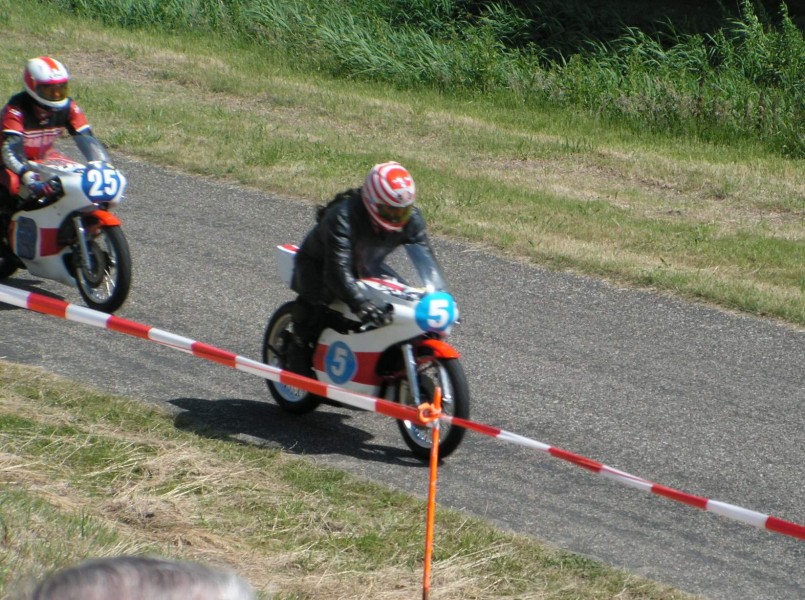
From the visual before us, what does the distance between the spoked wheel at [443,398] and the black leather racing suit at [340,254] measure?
1.83 feet

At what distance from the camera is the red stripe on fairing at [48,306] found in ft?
20.7

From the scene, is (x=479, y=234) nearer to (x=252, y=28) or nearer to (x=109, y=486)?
(x=109, y=486)

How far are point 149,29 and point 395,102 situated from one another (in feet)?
19.3

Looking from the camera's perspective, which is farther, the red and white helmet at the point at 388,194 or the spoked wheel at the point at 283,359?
the spoked wheel at the point at 283,359

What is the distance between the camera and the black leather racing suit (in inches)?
275

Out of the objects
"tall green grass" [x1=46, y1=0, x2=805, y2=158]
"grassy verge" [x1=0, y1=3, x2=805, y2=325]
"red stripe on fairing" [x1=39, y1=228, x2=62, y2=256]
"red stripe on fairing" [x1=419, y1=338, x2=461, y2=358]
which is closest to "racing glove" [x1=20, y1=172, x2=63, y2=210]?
"red stripe on fairing" [x1=39, y1=228, x2=62, y2=256]

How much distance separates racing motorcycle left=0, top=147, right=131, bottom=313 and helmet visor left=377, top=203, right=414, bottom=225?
2.61 m

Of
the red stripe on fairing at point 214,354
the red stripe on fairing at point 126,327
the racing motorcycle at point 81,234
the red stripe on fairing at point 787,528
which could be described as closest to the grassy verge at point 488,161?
the racing motorcycle at point 81,234

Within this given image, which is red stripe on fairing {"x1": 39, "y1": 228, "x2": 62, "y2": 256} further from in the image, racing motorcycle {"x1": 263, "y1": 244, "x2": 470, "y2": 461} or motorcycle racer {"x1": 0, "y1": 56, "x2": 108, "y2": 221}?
racing motorcycle {"x1": 263, "y1": 244, "x2": 470, "y2": 461}

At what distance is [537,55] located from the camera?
62.3 ft

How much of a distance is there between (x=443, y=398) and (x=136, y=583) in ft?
16.3

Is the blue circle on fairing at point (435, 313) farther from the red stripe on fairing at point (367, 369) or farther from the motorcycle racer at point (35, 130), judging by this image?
the motorcycle racer at point (35, 130)

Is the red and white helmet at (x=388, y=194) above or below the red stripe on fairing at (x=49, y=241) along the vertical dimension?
above

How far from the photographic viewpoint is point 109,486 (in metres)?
5.81
